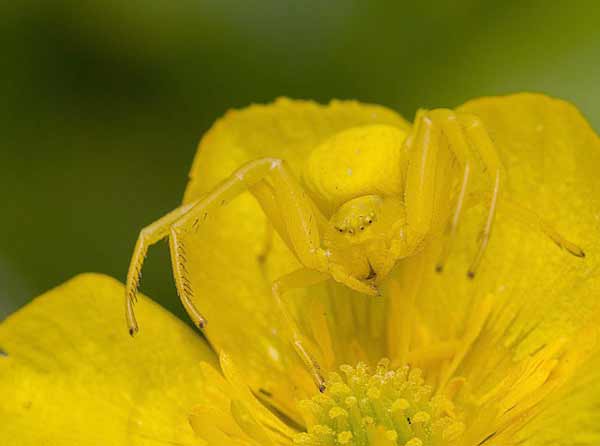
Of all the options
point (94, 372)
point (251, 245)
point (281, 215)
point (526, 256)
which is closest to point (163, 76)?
point (251, 245)

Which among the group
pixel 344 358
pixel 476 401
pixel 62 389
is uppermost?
pixel 62 389

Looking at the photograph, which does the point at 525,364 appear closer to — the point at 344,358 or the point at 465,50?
the point at 344,358

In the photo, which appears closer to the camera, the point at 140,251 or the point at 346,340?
the point at 140,251

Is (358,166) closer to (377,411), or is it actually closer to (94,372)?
(377,411)

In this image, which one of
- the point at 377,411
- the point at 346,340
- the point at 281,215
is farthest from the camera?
the point at 346,340

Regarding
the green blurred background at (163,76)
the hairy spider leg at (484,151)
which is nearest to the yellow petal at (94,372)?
the green blurred background at (163,76)

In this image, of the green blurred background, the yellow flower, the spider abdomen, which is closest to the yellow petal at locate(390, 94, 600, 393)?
the yellow flower

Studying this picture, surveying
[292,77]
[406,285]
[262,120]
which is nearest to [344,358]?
[406,285]

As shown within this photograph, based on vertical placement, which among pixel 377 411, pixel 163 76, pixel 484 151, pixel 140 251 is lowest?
pixel 377 411
